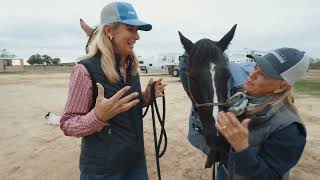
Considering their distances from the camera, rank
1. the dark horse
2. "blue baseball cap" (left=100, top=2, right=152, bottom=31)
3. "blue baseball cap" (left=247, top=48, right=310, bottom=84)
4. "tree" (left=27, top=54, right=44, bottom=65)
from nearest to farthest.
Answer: "blue baseball cap" (left=247, top=48, right=310, bottom=84), "blue baseball cap" (left=100, top=2, right=152, bottom=31), the dark horse, "tree" (left=27, top=54, right=44, bottom=65)

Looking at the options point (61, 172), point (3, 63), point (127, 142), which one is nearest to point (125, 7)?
point (127, 142)

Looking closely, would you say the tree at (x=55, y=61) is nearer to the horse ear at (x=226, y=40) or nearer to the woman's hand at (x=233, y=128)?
the horse ear at (x=226, y=40)

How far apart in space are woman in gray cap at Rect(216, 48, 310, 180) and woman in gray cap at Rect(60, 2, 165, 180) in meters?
0.65

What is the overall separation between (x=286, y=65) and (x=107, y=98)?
3.38 feet

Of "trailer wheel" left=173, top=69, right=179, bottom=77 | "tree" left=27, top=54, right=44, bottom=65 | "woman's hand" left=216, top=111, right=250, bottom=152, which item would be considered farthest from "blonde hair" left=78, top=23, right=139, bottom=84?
"tree" left=27, top=54, right=44, bottom=65

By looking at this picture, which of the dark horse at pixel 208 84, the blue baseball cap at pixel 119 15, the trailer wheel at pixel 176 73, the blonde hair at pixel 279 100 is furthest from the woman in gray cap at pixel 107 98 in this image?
the trailer wheel at pixel 176 73

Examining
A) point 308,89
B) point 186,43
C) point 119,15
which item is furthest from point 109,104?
point 308,89

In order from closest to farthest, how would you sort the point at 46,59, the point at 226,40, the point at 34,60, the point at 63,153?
the point at 226,40, the point at 63,153, the point at 34,60, the point at 46,59

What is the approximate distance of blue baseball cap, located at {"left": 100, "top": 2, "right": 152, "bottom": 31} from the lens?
2.23 meters

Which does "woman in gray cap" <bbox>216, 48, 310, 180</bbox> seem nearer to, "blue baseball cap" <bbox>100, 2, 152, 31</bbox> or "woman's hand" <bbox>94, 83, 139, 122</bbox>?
"woman's hand" <bbox>94, 83, 139, 122</bbox>

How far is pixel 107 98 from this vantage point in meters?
2.17

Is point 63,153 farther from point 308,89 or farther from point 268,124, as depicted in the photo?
point 308,89

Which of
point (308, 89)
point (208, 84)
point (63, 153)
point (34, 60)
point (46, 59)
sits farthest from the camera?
point (46, 59)

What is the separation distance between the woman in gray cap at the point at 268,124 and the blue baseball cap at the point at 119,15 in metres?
0.79
